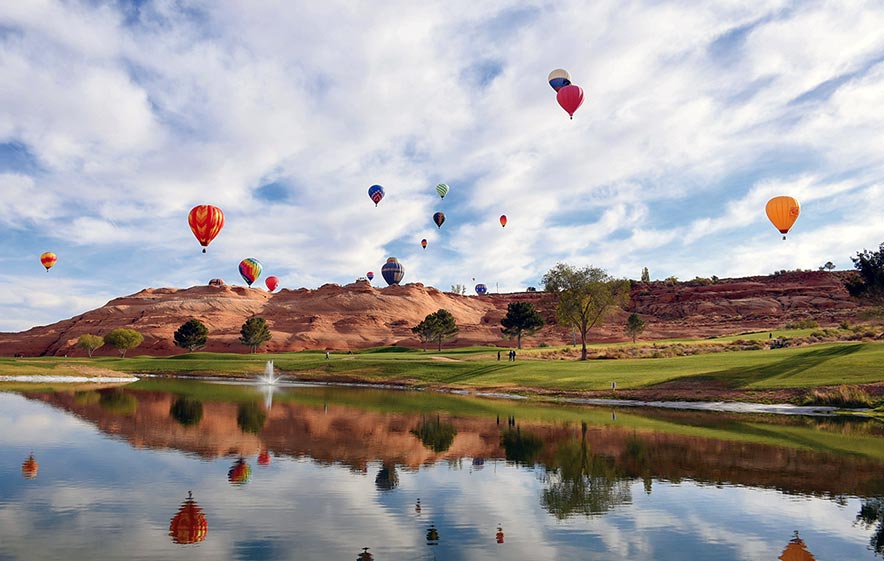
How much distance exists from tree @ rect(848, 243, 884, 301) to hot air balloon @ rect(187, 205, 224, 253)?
224ft

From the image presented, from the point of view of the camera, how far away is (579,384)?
180ft

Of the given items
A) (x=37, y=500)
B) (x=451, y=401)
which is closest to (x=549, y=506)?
(x=37, y=500)

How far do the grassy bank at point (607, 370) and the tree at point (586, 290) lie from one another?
35.0 ft

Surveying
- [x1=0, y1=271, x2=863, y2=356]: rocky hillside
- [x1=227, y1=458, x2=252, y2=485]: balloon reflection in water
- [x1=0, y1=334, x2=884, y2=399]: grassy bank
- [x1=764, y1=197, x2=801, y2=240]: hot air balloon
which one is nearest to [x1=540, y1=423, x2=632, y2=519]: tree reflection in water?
[x1=227, y1=458, x2=252, y2=485]: balloon reflection in water

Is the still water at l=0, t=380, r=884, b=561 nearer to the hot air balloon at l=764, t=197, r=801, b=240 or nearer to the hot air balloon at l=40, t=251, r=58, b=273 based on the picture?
the hot air balloon at l=764, t=197, r=801, b=240

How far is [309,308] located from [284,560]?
180 meters

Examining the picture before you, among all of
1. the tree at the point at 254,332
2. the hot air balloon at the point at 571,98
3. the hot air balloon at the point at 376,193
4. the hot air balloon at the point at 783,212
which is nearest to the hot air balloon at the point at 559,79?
the hot air balloon at the point at 571,98

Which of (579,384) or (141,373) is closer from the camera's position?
(579,384)

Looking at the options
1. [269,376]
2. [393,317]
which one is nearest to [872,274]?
[269,376]

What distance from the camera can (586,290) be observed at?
265 feet

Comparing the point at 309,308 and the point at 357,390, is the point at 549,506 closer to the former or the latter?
the point at 357,390

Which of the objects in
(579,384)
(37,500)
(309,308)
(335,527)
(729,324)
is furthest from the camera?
(309,308)

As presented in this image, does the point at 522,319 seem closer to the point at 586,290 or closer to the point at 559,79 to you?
the point at 586,290

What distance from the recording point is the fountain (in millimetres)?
76469
